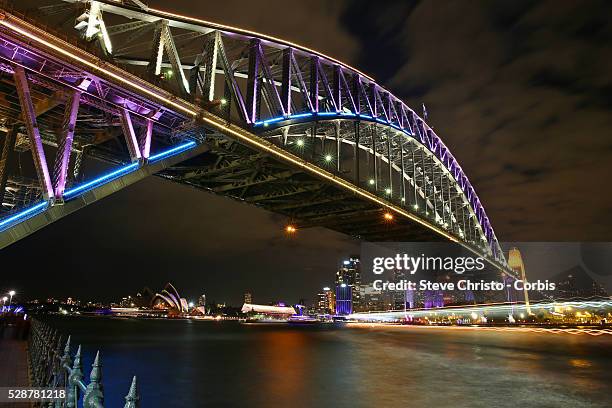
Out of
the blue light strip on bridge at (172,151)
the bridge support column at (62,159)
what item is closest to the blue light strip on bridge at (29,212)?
the bridge support column at (62,159)

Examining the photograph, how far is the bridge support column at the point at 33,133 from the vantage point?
1675 cm

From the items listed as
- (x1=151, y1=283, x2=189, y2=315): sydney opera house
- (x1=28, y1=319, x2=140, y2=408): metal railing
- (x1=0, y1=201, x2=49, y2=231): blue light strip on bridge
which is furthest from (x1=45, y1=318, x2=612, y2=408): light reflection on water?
(x1=151, y1=283, x2=189, y2=315): sydney opera house

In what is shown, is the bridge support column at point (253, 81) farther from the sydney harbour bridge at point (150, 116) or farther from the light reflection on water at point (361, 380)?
the light reflection on water at point (361, 380)

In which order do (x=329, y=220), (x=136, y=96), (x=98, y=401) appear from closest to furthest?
(x=98, y=401), (x=136, y=96), (x=329, y=220)

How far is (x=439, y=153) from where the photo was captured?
8969cm

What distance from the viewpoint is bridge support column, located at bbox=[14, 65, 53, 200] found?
1675cm

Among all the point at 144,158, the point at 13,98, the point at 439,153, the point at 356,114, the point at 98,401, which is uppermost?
the point at 439,153

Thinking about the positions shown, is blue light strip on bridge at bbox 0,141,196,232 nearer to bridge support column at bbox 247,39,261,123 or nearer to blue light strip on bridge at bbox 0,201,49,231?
blue light strip on bridge at bbox 0,201,49,231

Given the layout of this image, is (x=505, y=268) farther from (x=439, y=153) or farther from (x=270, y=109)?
(x=270, y=109)

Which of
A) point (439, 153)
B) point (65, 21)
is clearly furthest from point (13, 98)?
point (439, 153)

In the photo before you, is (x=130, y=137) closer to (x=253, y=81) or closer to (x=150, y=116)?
(x=150, y=116)

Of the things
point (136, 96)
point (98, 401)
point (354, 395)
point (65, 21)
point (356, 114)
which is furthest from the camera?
point (356, 114)

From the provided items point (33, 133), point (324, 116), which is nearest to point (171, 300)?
point (324, 116)

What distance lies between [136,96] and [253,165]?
630 inches
